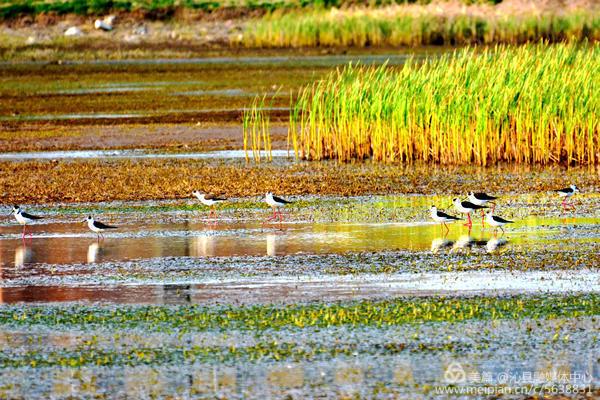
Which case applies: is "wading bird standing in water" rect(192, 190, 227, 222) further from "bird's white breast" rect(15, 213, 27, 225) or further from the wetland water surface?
"bird's white breast" rect(15, 213, 27, 225)

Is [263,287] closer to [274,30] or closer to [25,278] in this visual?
[25,278]

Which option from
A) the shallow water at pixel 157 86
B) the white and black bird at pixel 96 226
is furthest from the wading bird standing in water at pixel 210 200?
the shallow water at pixel 157 86

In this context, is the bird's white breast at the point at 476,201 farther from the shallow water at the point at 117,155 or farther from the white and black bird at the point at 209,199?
the shallow water at the point at 117,155

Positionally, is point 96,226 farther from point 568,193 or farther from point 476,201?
point 568,193

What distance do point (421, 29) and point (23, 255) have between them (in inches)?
1968

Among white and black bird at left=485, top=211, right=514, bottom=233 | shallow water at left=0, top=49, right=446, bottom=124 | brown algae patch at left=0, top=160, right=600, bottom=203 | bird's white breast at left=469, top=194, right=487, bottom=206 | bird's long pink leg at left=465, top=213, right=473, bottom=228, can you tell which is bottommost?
shallow water at left=0, top=49, right=446, bottom=124

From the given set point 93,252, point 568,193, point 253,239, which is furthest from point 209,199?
point 568,193

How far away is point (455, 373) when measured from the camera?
10094 mm

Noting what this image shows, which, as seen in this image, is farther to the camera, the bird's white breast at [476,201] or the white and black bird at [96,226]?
the bird's white breast at [476,201]

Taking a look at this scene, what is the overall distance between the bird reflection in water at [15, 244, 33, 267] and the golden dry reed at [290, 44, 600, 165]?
32.1 feet

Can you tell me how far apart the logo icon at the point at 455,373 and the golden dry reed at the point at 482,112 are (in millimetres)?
13989

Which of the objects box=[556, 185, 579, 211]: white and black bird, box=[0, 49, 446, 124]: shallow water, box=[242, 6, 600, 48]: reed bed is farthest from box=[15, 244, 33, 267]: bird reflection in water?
box=[242, 6, 600, 48]: reed bed

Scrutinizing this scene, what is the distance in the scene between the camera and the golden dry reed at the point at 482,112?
24.0 metres

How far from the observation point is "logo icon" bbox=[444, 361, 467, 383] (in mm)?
9915
